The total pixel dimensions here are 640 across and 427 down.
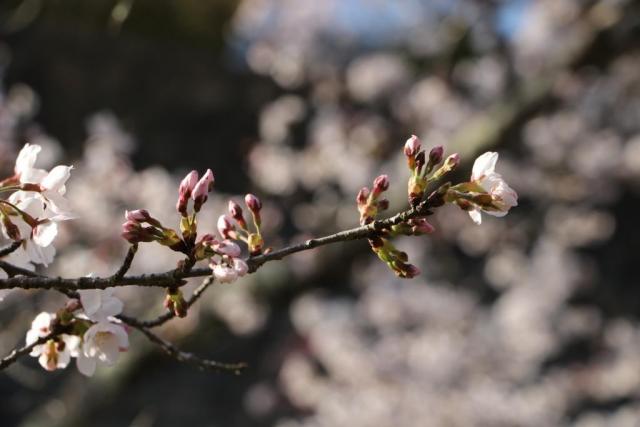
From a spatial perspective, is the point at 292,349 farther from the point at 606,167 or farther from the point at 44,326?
the point at 44,326

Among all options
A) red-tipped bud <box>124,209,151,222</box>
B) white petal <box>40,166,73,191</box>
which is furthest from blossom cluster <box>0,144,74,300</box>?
red-tipped bud <box>124,209,151,222</box>

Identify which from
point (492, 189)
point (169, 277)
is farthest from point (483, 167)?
point (169, 277)

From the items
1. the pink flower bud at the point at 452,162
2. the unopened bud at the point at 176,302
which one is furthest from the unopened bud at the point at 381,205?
the unopened bud at the point at 176,302

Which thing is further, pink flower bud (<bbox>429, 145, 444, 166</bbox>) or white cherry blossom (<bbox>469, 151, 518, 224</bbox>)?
pink flower bud (<bbox>429, 145, 444, 166</bbox>)

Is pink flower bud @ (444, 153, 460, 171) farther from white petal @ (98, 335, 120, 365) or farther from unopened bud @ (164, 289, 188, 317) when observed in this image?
white petal @ (98, 335, 120, 365)

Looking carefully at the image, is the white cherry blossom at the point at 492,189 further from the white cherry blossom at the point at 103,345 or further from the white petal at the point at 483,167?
the white cherry blossom at the point at 103,345

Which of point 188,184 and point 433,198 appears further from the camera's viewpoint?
point 188,184

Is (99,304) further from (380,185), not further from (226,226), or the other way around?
(380,185)
